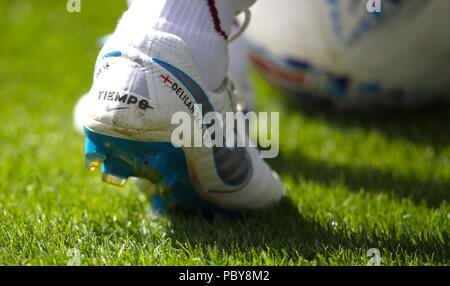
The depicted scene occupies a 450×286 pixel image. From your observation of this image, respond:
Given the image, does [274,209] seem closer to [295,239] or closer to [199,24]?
[295,239]

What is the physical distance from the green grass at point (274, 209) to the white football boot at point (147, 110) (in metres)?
0.23

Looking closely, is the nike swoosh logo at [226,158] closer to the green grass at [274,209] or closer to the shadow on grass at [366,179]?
the green grass at [274,209]

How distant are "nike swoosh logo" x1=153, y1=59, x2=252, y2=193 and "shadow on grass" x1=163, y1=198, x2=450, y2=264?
0.16m

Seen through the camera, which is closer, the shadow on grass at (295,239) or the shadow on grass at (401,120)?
the shadow on grass at (295,239)

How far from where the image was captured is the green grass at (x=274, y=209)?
4.94 ft

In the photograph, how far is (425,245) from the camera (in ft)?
5.12

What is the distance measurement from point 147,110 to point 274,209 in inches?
28.3

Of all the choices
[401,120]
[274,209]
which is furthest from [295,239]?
[401,120]

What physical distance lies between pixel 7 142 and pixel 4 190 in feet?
2.30

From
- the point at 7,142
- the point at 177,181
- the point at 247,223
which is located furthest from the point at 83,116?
the point at 7,142

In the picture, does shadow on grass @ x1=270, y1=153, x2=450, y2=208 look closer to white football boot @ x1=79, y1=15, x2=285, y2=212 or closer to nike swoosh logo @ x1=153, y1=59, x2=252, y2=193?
nike swoosh logo @ x1=153, y1=59, x2=252, y2=193

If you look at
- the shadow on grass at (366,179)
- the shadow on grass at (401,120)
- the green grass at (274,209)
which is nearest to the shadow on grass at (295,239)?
the green grass at (274,209)

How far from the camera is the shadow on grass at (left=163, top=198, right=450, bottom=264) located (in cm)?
150

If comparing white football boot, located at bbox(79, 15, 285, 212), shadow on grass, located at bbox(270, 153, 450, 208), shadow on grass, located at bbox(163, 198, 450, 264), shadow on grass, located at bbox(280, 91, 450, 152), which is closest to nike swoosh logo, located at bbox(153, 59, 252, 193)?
white football boot, located at bbox(79, 15, 285, 212)
